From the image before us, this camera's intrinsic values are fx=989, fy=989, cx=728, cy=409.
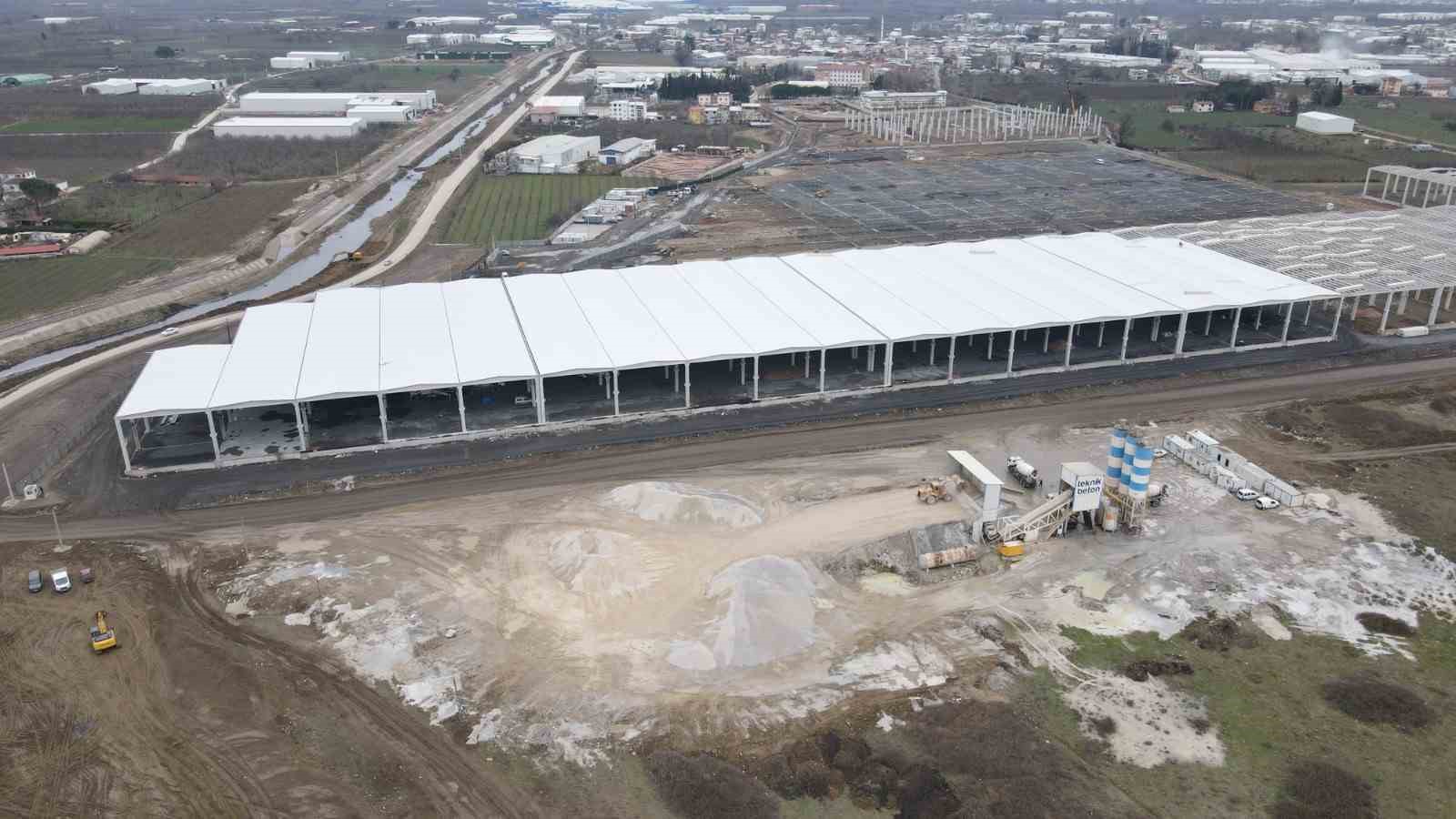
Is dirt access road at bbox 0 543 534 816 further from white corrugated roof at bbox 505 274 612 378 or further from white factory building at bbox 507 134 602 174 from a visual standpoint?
white factory building at bbox 507 134 602 174

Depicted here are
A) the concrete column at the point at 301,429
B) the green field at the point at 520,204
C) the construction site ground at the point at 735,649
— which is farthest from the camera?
the green field at the point at 520,204

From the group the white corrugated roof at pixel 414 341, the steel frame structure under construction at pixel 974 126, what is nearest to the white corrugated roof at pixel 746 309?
the white corrugated roof at pixel 414 341

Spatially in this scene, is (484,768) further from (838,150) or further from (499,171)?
(838,150)

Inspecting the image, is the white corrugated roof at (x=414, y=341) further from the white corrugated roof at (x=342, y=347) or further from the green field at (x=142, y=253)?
the green field at (x=142, y=253)

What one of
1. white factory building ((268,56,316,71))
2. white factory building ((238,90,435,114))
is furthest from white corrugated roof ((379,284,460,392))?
white factory building ((268,56,316,71))

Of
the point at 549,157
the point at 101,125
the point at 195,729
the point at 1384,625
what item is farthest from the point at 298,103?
the point at 1384,625

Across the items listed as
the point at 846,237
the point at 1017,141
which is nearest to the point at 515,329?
the point at 846,237
